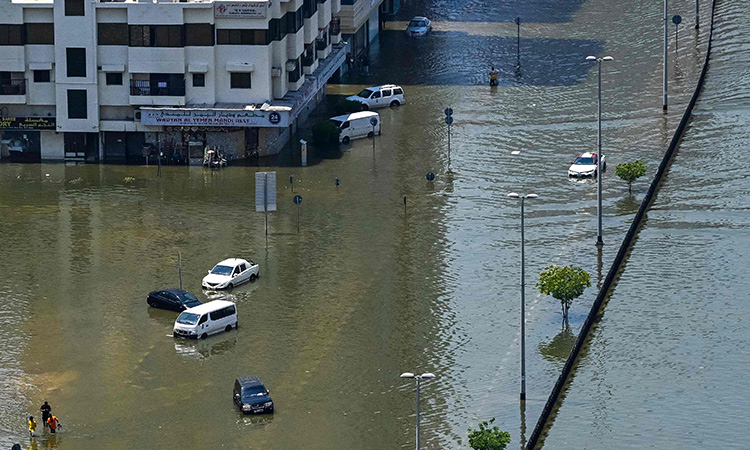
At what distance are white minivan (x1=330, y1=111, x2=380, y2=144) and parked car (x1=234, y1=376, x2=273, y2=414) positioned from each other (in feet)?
149

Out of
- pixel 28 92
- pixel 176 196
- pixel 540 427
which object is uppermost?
pixel 28 92

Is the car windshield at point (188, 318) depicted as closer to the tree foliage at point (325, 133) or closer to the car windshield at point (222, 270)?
the car windshield at point (222, 270)

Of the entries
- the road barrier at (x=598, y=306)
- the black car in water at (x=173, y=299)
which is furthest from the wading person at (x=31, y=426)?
the road barrier at (x=598, y=306)

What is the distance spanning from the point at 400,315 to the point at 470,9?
84.1m

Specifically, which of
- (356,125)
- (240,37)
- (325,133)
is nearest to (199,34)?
(240,37)

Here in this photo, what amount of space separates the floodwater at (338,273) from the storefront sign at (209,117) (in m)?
2.90

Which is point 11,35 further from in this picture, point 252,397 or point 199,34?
point 252,397

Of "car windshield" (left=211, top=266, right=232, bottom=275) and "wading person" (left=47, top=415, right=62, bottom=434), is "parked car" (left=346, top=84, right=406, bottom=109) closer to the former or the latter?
"car windshield" (left=211, top=266, right=232, bottom=275)

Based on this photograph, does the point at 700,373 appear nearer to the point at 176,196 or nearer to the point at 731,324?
the point at 731,324

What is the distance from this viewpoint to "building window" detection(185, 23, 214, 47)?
101 meters

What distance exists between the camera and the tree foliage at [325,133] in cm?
10544

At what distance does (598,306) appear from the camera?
74.9 m

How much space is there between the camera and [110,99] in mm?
101562

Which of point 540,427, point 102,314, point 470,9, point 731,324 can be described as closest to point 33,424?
point 102,314
